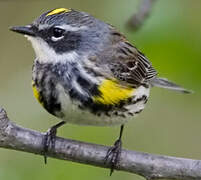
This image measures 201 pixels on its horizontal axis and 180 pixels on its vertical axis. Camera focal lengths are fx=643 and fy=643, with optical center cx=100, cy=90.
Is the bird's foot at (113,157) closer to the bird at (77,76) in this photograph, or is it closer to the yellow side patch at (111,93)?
the bird at (77,76)

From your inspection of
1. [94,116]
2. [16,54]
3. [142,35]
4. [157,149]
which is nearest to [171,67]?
[142,35]

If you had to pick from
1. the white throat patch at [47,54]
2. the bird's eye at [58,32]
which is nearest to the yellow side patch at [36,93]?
the white throat patch at [47,54]

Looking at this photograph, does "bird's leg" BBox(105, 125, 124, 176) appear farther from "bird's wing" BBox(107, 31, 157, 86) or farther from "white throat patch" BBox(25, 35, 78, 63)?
"white throat patch" BBox(25, 35, 78, 63)

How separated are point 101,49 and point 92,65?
0.96 feet

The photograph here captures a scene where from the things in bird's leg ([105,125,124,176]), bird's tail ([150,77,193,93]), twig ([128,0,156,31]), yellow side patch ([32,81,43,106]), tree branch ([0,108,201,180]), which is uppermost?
twig ([128,0,156,31])

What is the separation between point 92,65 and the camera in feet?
19.1

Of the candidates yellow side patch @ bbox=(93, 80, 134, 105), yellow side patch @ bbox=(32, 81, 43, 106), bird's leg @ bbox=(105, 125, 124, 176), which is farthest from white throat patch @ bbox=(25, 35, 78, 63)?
bird's leg @ bbox=(105, 125, 124, 176)

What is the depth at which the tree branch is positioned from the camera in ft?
16.9

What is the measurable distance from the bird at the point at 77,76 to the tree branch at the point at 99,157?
99 mm

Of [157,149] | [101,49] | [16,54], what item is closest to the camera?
[101,49]

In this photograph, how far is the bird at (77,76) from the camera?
220 inches

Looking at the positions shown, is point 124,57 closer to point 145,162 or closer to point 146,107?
point 146,107

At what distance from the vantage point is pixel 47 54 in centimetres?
576

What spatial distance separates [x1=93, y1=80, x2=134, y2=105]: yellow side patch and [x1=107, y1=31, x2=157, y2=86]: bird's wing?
140mm
